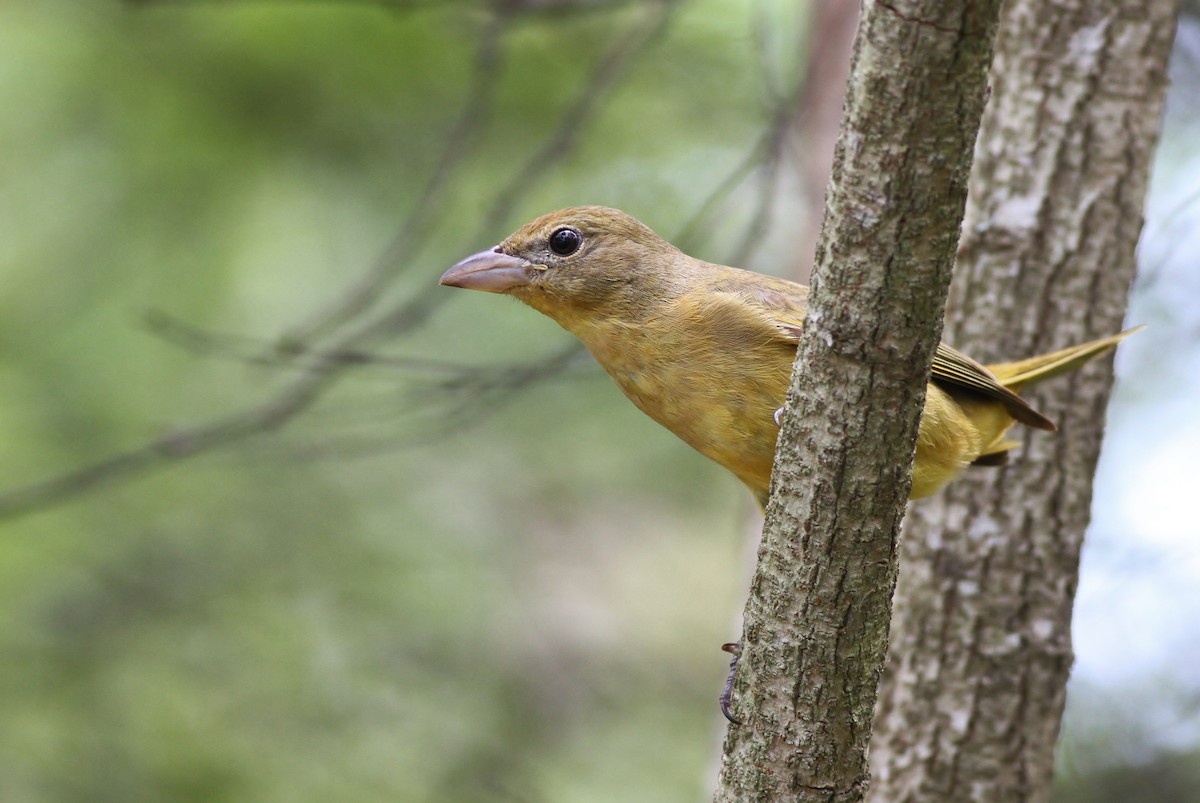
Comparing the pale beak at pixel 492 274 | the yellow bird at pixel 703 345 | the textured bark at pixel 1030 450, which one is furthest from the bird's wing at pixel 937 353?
the pale beak at pixel 492 274

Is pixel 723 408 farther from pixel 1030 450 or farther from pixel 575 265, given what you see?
pixel 1030 450

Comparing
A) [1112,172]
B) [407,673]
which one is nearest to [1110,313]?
[1112,172]

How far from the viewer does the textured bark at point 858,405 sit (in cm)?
193

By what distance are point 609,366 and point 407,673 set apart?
3.07m

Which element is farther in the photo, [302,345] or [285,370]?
[285,370]

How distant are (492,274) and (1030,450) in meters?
1.72

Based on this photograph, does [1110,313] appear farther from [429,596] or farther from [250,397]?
[250,397]

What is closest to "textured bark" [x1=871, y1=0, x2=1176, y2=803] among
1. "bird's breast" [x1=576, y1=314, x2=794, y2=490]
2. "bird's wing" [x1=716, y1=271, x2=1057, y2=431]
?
"bird's wing" [x1=716, y1=271, x2=1057, y2=431]

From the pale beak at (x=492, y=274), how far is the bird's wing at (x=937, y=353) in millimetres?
602

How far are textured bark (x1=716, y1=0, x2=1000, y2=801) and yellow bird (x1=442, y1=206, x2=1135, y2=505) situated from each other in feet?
2.55

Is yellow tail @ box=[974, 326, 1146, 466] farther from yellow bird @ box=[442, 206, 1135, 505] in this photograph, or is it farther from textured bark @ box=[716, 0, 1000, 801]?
textured bark @ box=[716, 0, 1000, 801]

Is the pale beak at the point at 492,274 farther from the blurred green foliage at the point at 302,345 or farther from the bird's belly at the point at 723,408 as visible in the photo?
the blurred green foliage at the point at 302,345

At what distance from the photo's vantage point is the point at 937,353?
3.29 m

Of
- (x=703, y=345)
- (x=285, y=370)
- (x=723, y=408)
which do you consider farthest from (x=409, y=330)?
(x=723, y=408)
